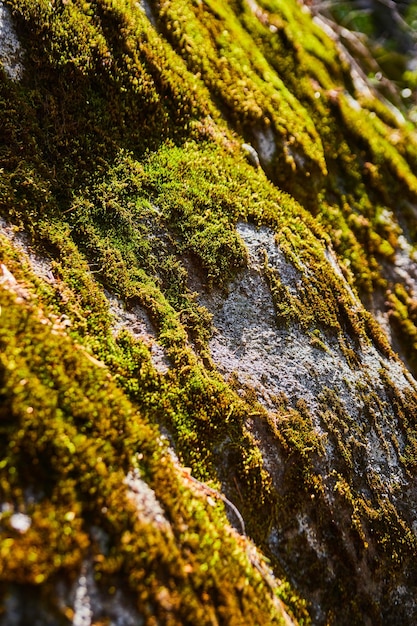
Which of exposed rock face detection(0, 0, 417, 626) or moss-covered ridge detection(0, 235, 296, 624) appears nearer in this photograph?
moss-covered ridge detection(0, 235, 296, 624)

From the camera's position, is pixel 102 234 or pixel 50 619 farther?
pixel 102 234

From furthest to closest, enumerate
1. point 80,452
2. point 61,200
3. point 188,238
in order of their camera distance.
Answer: point 188,238 → point 61,200 → point 80,452

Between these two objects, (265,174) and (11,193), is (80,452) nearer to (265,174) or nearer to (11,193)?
(11,193)

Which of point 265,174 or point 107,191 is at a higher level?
point 265,174

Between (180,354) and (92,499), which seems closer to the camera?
(92,499)

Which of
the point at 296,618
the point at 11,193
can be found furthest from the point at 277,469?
the point at 11,193

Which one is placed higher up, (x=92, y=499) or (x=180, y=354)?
(x=180, y=354)

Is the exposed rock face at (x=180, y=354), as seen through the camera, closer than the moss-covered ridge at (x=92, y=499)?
No

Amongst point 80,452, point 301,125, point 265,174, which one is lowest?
point 80,452
